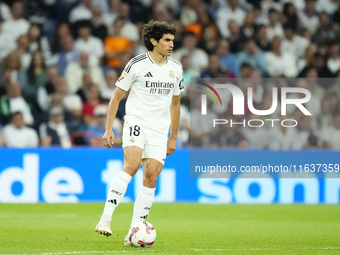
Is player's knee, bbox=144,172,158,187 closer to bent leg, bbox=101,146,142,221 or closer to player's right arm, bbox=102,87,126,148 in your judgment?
bent leg, bbox=101,146,142,221

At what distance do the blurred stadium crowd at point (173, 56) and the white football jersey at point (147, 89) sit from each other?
5.27 meters

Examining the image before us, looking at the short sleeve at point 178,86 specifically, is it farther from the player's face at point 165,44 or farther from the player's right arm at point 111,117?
the player's right arm at point 111,117

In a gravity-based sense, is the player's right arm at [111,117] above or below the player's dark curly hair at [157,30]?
below

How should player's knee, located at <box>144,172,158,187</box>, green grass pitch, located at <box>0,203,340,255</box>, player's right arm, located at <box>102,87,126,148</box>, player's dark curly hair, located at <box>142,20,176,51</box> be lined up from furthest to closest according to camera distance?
player's dark curly hair, located at <box>142,20,176,51</box>
player's knee, located at <box>144,172,158,187</box>
player's right arm, located at <box>102,87,126,148</box>
green grass pitch, located at <box>0,203,340,255</box>

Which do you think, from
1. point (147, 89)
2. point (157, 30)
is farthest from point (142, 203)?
point (157, 30)

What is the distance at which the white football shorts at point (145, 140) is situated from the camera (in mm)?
5934

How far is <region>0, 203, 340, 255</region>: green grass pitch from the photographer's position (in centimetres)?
575

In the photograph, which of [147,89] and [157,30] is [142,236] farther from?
[157,30]

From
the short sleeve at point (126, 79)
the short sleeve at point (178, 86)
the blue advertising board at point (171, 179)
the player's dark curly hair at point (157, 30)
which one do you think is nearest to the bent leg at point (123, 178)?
the short sleeve at point (126, 79)

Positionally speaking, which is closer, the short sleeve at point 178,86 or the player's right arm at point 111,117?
the player's right arm at point 111,117

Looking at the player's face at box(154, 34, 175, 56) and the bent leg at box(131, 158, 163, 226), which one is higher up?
the player's face at box(154, 34, 175, 56)

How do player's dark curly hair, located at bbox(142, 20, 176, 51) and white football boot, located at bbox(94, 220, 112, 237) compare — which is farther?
player's dark curly hair, located at bbox(142, 20, 176, 51)

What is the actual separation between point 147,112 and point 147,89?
0.24 meters

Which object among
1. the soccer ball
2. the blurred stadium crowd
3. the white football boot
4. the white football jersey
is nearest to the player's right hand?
the white football jersey
